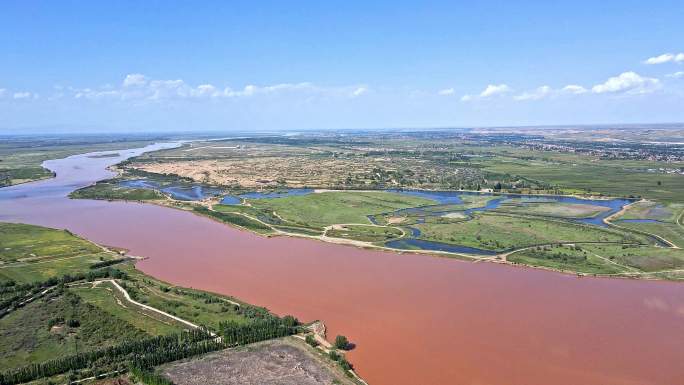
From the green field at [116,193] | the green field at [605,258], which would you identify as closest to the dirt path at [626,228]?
the green field at [605,258]

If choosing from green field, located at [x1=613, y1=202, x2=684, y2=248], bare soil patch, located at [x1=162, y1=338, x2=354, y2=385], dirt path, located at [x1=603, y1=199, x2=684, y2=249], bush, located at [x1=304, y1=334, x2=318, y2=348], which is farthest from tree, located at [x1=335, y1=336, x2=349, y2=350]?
green field, located at [x1=613, y1=202, x2=684, y2=248]

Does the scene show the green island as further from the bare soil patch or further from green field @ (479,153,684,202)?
green field @ (479,153,684,202)

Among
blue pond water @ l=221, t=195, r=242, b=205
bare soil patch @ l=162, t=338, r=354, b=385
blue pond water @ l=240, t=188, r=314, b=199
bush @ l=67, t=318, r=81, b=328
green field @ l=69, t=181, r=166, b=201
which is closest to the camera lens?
bare soil patch @ l=162, t=338, r=354, b=385

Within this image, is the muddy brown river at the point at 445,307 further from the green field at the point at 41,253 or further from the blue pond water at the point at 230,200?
the blue pond water at the point at 230,200

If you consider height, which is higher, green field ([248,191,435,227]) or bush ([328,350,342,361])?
green field ([248,191,435,227])

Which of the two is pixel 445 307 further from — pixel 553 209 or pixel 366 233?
pixel 553 209

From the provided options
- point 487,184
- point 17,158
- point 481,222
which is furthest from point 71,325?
point 17,158
